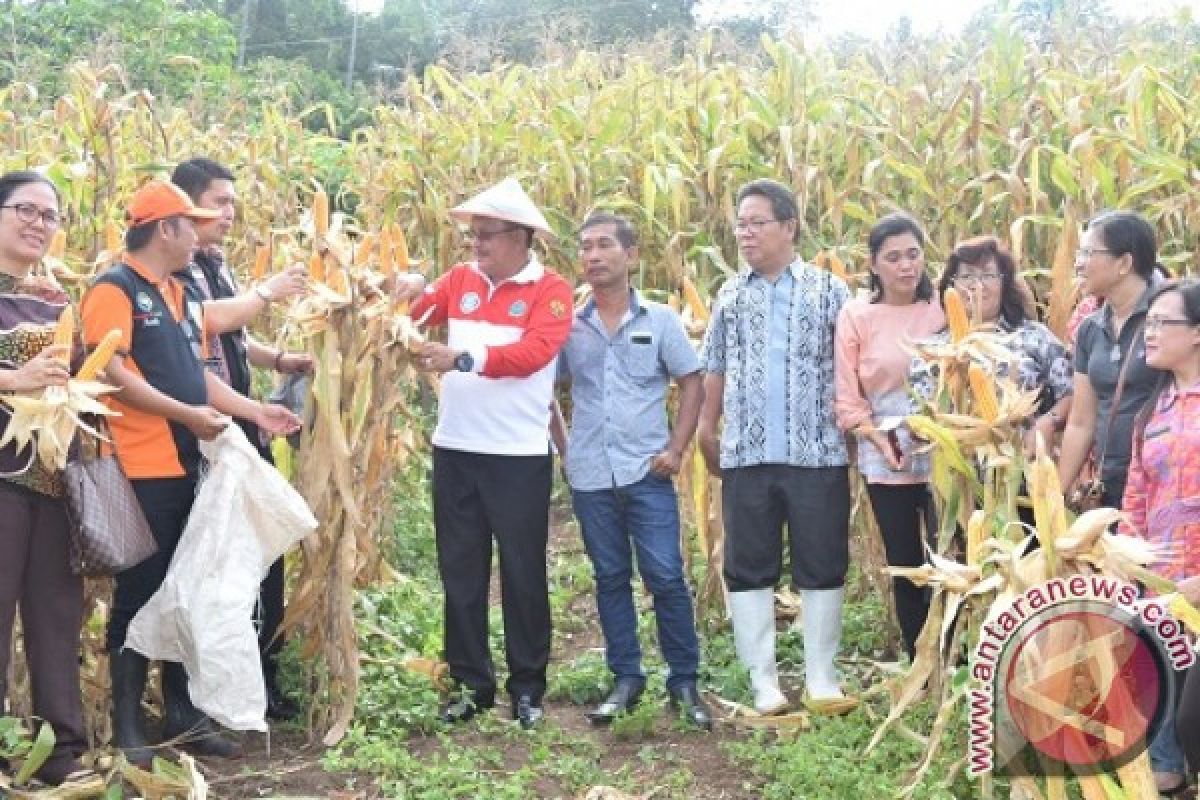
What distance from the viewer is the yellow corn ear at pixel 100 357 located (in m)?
3.56

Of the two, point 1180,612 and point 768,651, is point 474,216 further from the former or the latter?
point 1180,612

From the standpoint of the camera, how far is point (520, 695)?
4.45m

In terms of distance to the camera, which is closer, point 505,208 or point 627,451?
point 505,208

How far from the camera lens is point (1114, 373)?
12.4 ft

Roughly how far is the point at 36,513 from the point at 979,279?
2.67 meters

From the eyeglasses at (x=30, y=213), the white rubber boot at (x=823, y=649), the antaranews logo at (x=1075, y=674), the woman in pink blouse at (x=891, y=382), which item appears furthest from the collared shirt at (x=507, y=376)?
the antaranews logo at (x=1075, y=674)

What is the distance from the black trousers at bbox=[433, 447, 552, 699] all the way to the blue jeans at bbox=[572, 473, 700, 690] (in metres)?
0.19

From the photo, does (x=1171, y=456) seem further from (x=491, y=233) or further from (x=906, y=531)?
(x=491, y=233)

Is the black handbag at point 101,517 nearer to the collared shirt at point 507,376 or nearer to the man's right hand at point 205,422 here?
the man's right hand at point 205,422

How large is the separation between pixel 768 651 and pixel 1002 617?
62.2 inches

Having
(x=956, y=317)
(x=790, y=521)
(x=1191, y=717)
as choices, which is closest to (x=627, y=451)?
(x=790, y=521)

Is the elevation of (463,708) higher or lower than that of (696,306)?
lower

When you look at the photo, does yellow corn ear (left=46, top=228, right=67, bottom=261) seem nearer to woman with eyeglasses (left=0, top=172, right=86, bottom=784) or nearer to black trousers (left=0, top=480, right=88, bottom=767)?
woman with eyeglasses (left=0, top=172, right=86, bottom=784)

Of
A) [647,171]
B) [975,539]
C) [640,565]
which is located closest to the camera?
[975,539]
